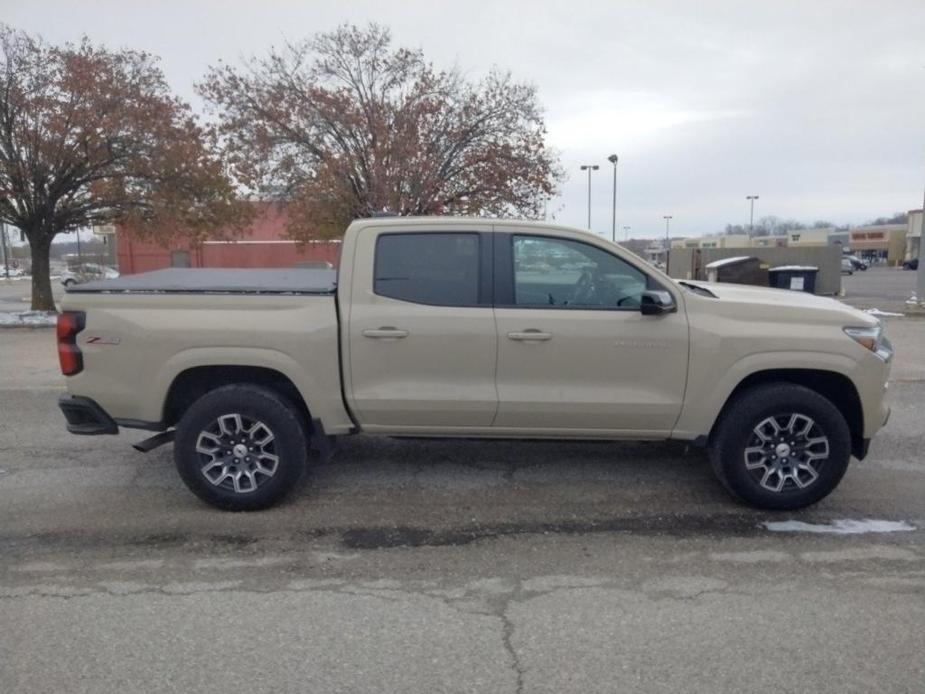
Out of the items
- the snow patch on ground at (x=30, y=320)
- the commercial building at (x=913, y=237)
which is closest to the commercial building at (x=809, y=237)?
the commercial building at (x=913, y=237)

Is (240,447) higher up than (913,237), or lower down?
lower down

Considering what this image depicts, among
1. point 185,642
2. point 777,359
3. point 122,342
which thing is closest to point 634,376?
point 777,359

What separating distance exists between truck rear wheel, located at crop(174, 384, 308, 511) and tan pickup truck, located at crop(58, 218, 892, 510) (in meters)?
0.01

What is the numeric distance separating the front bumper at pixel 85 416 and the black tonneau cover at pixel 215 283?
2.35 feet

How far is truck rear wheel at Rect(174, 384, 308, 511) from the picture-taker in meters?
4.48

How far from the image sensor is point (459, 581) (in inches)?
144

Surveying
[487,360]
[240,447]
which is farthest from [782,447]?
[240,447]

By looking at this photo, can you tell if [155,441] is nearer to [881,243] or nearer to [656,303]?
[656,303]

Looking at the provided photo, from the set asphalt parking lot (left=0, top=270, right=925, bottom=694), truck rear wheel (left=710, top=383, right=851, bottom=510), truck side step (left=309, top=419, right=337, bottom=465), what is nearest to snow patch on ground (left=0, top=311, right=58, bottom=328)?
asphalt parking lot (left=0, top=270, right=925, bottom=694)

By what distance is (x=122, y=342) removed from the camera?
14.8 ft

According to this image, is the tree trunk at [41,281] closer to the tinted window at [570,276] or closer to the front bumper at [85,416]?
the front bumper at [85,416]

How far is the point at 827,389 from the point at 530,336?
2016mm

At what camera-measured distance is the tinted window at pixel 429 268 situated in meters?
4.59

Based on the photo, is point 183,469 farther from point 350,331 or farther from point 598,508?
point 598,508
